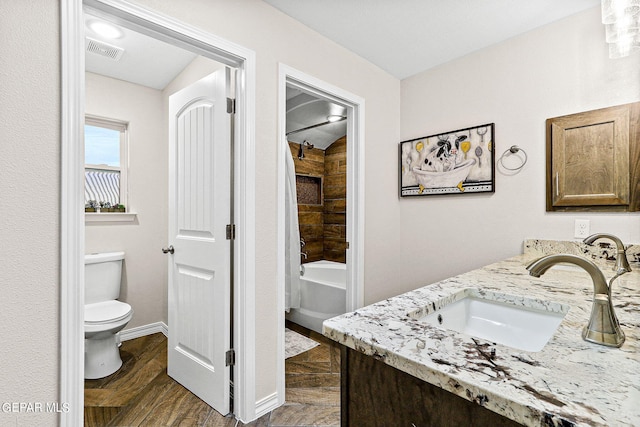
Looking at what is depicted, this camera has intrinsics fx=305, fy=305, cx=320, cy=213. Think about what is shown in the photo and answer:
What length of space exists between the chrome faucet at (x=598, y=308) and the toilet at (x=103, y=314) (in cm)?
249

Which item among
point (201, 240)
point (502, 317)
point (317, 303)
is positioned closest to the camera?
point (502, 317)

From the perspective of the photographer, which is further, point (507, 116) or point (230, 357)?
point (507, 116)

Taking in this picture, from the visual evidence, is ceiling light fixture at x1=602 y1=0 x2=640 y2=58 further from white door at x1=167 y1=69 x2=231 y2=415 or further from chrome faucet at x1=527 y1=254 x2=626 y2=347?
white door at x1=167 y1=69 x2=231 y2=415

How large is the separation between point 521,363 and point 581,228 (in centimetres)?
171

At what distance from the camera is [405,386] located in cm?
63

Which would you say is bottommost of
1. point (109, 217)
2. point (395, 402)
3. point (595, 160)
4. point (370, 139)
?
point (395, 402)

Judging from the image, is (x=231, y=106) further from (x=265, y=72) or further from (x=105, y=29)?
(x=105, y=29)

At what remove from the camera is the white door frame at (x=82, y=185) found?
1.11 meters

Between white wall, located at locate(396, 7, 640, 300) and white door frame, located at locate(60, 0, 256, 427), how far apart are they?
4.88 ft

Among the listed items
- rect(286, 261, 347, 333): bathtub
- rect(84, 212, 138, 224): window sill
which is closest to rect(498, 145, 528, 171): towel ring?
rect(286, 261, 347, 333): bathtub

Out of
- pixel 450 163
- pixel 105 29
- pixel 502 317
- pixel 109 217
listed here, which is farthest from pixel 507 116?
pixel 109 217

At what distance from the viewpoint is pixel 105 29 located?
6.46 feet

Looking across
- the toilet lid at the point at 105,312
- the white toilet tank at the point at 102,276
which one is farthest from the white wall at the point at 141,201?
the toilet lid at the point at 105,312

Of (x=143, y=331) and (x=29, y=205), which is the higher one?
(x=29, y=205)
